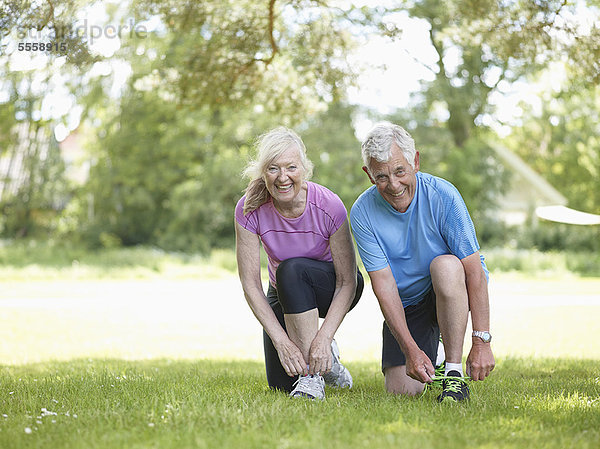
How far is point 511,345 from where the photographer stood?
7047mm

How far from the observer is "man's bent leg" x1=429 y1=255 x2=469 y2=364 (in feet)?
11.4

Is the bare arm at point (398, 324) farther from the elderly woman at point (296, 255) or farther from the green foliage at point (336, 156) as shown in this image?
the green foliage at point (336, 156)

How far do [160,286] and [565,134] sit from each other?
1063 inches

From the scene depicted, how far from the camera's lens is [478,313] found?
3484 mm

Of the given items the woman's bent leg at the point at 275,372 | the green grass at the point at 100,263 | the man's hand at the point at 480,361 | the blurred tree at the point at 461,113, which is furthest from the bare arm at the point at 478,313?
the green grass at the point at 100,263

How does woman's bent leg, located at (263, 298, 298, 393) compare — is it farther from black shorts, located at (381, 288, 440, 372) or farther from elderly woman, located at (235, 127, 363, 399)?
black shorts, located at (381, 288, 440, 372)

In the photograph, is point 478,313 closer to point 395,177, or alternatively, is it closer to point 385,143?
point 395,177

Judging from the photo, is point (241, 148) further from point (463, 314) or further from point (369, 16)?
point (463, 314)

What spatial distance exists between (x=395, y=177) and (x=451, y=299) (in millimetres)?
684

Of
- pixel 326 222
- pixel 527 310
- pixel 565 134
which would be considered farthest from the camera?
pixel 565 134

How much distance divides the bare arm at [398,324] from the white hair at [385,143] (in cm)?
60

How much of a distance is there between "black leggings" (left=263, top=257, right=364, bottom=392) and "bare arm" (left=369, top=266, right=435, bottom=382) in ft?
1.10


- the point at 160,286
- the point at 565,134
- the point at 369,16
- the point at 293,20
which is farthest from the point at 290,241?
the point at 565,134

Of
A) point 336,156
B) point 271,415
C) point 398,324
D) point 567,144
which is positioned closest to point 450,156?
point 336,156
